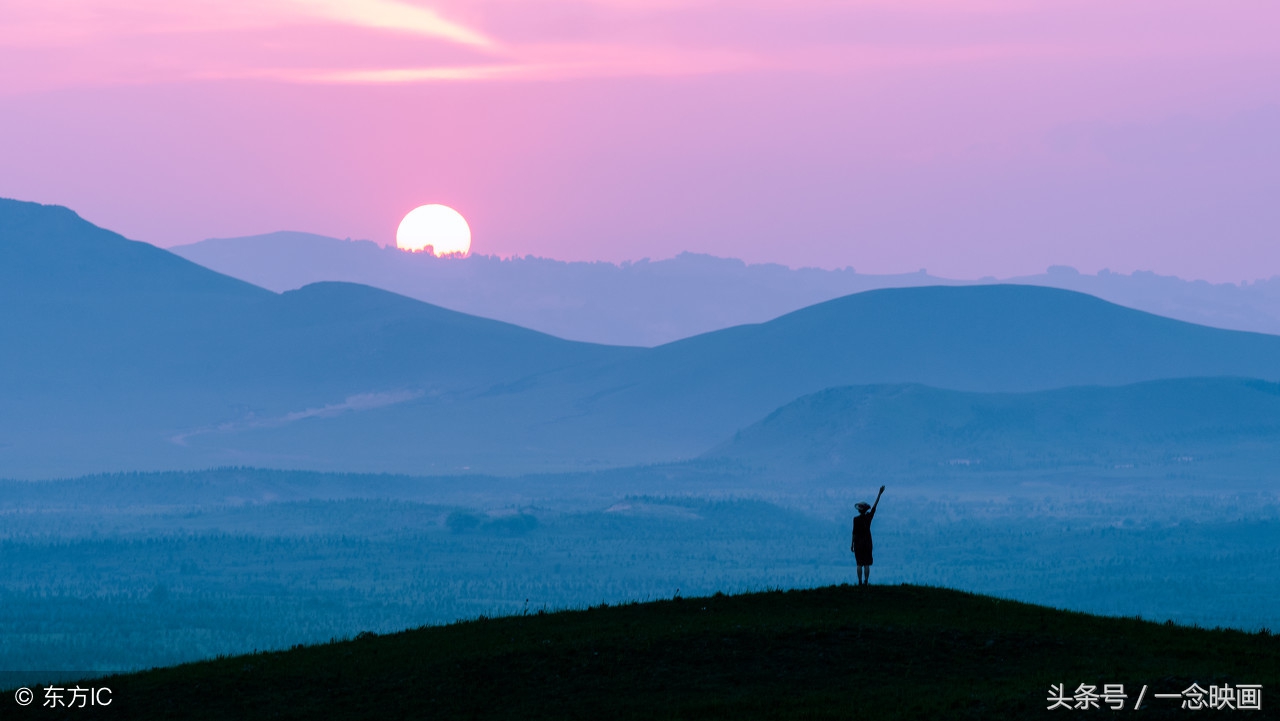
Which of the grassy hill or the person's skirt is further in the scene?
the person's skirt

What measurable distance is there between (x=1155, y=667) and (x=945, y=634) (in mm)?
4143

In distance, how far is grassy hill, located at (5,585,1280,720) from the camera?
27.5 meters

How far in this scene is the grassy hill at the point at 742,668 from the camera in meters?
27.5

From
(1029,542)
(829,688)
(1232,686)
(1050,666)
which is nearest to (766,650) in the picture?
(829,688)

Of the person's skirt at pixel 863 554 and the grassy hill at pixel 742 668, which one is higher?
the person's skirt at pixel 863 554

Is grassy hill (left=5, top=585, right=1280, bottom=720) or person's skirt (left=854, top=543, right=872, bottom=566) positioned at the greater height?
person's skirt (left=854, top=543, right=872, bottom=566)

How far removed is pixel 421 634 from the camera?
3591 centimetres

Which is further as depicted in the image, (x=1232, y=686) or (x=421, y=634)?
(x=421, y=634)

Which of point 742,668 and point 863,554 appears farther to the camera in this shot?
point 863,554

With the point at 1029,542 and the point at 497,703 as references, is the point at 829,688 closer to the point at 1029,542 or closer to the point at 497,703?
the point at 497,703

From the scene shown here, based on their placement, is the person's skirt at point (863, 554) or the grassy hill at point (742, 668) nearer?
the grassy hill at point (742, 668)

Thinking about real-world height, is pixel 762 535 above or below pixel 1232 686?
above

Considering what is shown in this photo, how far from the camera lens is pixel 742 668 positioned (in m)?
30.1

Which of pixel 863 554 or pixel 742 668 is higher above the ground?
pixel 863 554
